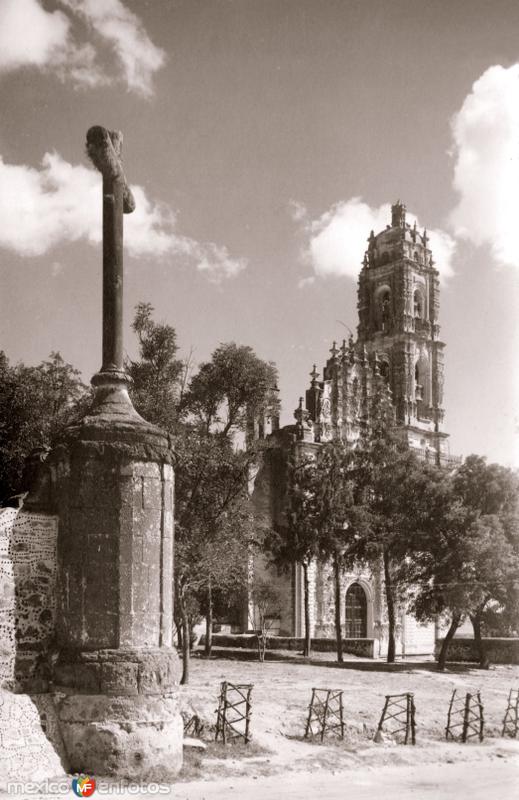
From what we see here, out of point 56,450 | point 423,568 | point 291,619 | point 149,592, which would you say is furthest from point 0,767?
point 291,619

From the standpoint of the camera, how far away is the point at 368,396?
4403 cm

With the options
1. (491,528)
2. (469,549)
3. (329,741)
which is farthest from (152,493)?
(491,528)

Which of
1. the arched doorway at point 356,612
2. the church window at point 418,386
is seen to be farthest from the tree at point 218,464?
the church window at point 418,386

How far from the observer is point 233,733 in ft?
42.5

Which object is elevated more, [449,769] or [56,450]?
[56,450]

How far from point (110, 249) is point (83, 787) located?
5.99 meters

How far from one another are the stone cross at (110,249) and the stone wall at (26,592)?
77.4 inches

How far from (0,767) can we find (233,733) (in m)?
5.04

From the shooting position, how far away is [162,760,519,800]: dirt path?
9500mm

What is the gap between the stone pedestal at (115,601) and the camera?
9.23 m

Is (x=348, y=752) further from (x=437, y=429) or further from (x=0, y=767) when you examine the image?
(x=437, y=429)

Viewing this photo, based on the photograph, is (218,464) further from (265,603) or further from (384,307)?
(384,307)

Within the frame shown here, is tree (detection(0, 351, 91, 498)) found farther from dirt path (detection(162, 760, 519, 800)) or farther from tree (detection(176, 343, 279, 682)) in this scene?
dirt path (detection(162, 760, 519, 800))

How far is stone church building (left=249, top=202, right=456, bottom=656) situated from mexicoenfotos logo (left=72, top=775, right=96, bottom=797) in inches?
1009
